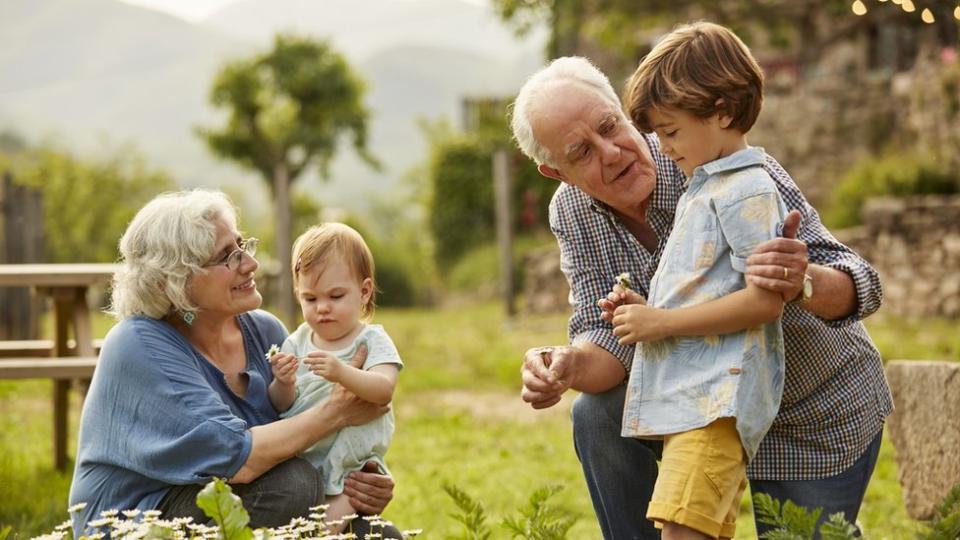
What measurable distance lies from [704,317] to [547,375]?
51 cm

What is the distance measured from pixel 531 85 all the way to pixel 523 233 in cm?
1720

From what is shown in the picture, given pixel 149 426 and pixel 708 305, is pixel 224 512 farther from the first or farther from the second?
pixel 708 305

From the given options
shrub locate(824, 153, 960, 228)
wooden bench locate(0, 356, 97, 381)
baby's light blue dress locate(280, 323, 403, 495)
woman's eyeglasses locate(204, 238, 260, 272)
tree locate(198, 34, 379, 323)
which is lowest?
wooden bench locate(0, 356, 97, 381)

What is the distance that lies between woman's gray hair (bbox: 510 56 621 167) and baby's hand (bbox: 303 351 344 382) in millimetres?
774

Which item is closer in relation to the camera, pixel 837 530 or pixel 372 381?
pixel 837 530

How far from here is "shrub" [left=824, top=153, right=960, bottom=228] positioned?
13500 millimetres

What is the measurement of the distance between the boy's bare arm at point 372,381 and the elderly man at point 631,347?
0.38 m

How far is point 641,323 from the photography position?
285cm

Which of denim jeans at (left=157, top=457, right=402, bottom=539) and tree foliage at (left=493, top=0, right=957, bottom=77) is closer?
denim jeans at (left=157, top=457, right=402, bottom=539)

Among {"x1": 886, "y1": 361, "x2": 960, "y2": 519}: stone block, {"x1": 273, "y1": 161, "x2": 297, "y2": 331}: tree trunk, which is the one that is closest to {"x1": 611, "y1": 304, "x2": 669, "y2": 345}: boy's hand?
{"x1": 886, "y1": 361, "x2": 960, "y2": 519}: stone block

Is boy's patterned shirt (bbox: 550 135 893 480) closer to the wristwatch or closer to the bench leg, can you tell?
the wristwatch

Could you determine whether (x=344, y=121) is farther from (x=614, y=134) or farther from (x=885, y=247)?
(x=614, y=134)

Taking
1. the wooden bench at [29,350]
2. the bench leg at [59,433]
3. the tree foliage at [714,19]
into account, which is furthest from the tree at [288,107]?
the bench leg at [59,433]

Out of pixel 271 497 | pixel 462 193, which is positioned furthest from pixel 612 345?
pixel 462 193
